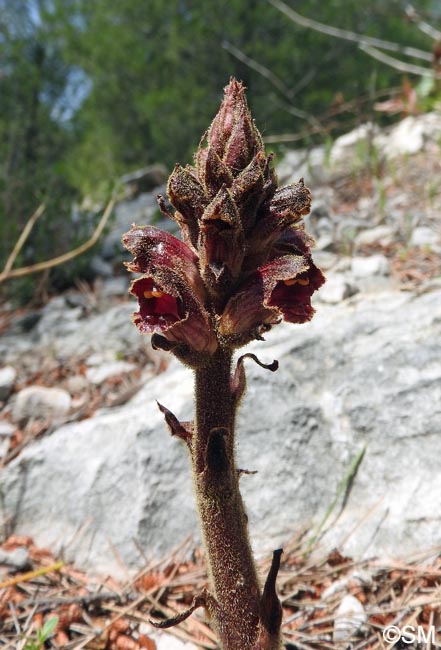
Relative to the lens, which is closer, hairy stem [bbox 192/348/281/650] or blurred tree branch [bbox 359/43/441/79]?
hairy stem [bbox 192/348/281/650]

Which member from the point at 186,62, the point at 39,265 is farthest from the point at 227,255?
the point at 186,62

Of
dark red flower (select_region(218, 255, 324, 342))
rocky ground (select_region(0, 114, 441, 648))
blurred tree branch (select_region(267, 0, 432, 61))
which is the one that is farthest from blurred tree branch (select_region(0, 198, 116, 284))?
blurred tree branch (select_region(267, 0, 432, 61))

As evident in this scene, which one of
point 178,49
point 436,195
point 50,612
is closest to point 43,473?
point 50,612

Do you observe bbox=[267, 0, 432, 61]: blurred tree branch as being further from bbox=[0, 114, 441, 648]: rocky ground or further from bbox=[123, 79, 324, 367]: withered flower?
bbox=[123, 79, 324, 367]: withered flower

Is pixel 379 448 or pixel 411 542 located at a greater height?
pixel 379 448

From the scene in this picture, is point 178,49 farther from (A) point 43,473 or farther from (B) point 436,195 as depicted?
(A) point 43,473

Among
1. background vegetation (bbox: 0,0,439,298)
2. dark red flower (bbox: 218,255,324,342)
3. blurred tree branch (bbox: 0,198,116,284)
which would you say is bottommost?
dark red flower (bbox: 218,255,324,342)
